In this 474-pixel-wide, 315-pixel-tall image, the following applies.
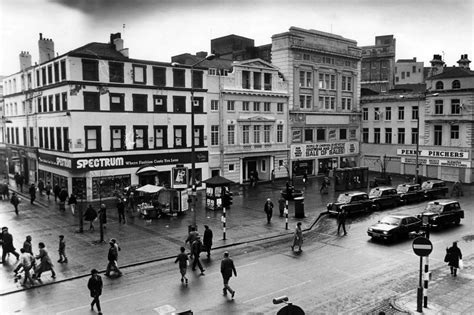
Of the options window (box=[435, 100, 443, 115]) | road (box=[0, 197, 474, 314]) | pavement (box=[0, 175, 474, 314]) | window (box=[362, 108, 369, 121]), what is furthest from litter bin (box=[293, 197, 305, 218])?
window (box=[362, 108, 369, 121])

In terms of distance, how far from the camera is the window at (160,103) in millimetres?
43500

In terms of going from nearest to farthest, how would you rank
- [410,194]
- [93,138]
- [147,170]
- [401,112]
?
[93,138], [410,194], [147,170], [401,112]

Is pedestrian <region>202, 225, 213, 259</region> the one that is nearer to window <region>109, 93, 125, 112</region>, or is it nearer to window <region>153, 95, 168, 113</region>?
window <region>109, 93, 125, 112</region>

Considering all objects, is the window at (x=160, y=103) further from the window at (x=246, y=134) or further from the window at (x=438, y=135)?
the window at (x=438, y=135)

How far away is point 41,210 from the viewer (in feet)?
116

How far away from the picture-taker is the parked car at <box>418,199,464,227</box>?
94.9ft

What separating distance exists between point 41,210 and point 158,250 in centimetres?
1619

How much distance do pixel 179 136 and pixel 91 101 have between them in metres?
9.89

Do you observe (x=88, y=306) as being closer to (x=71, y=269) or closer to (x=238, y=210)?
(x=71, y=269)

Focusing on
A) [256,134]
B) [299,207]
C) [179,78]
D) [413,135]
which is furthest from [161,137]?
[413,135]

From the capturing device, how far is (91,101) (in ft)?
129

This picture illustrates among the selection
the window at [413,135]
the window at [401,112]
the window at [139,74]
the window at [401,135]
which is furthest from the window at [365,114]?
the window at [139,74]

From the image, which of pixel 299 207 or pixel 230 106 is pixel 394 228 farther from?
pixel 230 106

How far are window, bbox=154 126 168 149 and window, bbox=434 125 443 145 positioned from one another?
36.6 meters
